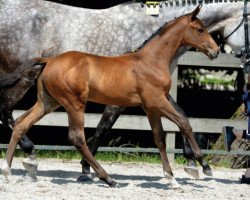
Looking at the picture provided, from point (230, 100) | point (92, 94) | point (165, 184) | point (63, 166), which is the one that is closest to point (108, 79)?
point (92, 94)

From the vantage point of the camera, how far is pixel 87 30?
9227 mm

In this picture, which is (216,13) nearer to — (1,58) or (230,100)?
(1,58)

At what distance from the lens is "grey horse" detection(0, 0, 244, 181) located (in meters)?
9.20

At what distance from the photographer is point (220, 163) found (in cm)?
1091

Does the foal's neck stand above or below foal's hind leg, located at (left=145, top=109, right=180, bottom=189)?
above

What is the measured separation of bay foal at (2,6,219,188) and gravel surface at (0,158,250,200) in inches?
9.0

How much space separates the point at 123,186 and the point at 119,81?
1.02 metres

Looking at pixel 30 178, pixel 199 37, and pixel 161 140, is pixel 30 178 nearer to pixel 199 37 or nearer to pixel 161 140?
pixel 161 140

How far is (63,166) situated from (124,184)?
73.6 inches

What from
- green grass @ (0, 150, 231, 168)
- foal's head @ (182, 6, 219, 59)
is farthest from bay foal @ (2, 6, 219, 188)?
green grass @ (0, 150, 231, 168)

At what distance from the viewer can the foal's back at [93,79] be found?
7961mm

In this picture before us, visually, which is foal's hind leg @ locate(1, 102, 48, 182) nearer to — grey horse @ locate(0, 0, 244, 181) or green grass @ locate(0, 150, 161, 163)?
grey horse @ locate(0, 0, 244, 181)

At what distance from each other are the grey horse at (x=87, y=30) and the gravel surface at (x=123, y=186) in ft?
1.74

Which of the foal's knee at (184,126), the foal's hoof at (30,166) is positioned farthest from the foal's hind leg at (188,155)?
the foal's hoof at (30,166)
